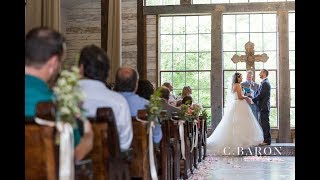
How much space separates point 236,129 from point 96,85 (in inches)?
322

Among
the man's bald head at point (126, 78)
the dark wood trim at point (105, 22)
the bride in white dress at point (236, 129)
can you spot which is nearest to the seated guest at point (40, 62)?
the man's bald head at point (126, 78)

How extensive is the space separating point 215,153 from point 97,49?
309 inches

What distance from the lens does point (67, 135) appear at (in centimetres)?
228

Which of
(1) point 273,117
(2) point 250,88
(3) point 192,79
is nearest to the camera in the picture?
(2) point 250,88

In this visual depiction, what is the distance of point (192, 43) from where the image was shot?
45.0 ft

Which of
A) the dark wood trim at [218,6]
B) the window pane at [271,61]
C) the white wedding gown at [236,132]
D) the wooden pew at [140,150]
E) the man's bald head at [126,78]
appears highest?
the dark wood trim at [218,6]

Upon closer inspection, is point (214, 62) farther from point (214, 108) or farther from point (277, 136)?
point (277, 136)

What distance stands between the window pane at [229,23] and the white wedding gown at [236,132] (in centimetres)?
263

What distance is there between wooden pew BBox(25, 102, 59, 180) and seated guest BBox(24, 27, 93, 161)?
0.14 meters

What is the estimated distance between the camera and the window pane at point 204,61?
13585mm

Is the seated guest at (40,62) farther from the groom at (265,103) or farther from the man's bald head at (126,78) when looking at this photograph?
the groom at (265,103)

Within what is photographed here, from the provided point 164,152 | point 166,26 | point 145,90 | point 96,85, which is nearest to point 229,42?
point 166,26

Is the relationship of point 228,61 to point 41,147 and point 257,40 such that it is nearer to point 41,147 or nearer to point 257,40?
point 257,40
